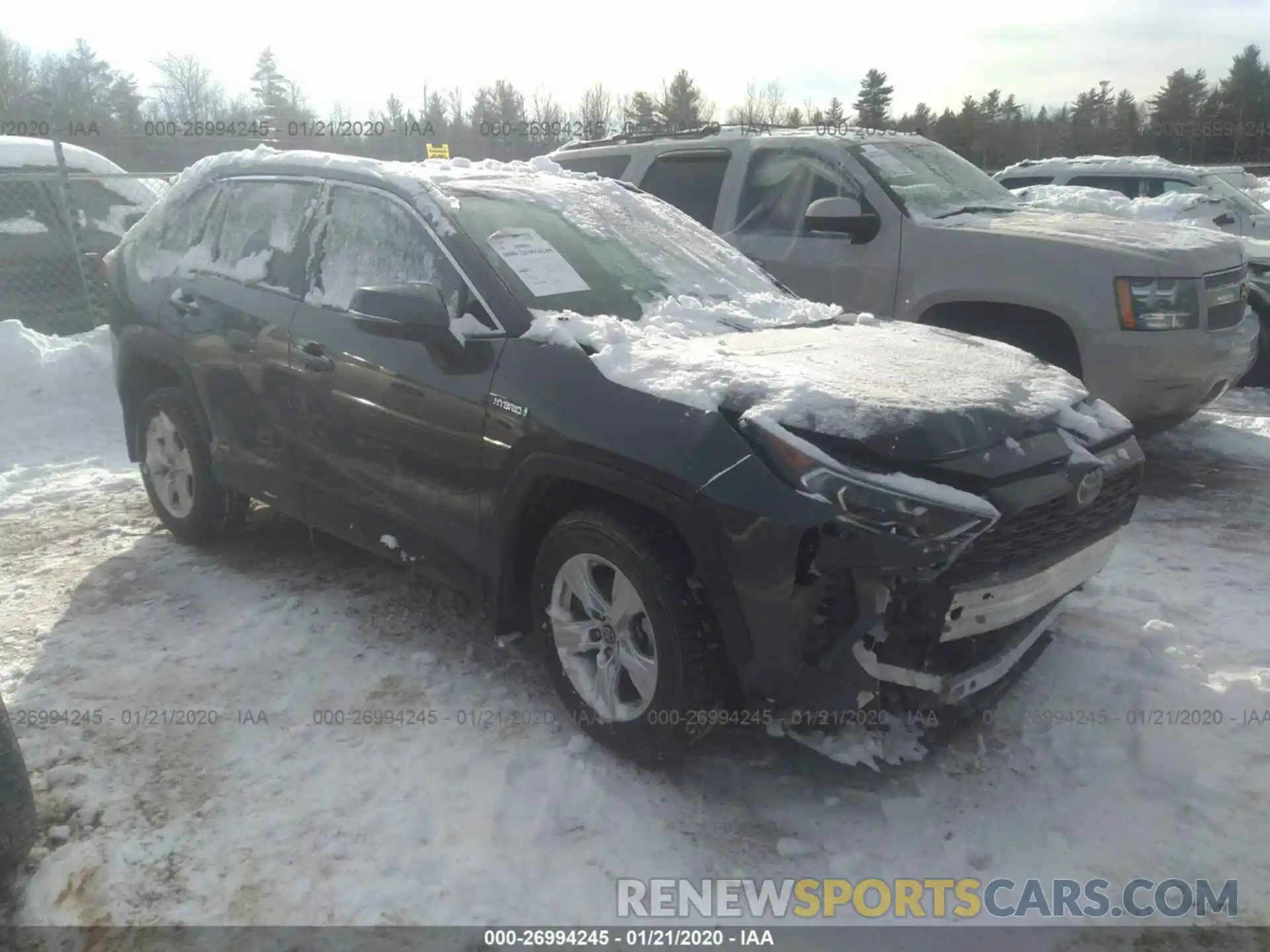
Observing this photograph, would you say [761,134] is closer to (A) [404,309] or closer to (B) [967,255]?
(B) [967,255]

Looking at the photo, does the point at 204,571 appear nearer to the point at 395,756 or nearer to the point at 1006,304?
the point at 395,756

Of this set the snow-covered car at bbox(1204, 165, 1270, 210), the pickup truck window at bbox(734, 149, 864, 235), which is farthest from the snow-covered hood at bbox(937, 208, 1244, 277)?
the snow-covered car at bbox(1204, 165, 1270, 210)

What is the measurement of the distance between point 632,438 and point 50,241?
30.4 feet

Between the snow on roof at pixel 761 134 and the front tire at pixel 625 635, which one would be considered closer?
the front tire at pixel 625 635

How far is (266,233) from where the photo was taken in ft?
14.6

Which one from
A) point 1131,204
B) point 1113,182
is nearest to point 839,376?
point 1131,204

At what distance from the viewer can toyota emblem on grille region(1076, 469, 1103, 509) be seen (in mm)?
2990

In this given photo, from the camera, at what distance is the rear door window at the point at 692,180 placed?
22.5ft

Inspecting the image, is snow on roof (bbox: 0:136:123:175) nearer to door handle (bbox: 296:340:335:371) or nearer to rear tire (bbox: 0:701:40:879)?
door handle (bbox: 296:340:335:371)

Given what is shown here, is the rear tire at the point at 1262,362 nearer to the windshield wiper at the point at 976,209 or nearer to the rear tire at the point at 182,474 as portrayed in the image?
the windshield wiper at the point at 976,209

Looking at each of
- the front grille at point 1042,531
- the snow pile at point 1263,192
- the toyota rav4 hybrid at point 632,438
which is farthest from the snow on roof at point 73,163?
the snow pile at point 1263,192

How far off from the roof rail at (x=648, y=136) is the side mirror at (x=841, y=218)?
147 cm

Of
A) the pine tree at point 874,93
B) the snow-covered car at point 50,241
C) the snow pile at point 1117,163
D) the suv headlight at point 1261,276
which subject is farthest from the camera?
the pine tree at point 874,93

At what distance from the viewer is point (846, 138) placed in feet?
21.8
